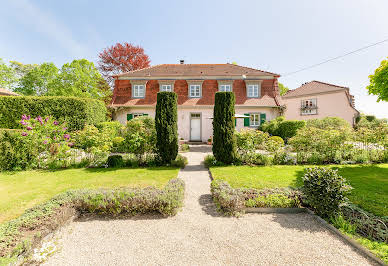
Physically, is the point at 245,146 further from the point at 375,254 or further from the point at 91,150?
the point at 91,150

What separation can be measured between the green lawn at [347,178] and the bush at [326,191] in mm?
996

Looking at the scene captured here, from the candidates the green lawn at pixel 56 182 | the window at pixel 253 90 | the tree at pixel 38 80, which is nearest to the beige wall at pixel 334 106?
the window at pixel 253 90

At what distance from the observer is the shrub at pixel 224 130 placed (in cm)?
761

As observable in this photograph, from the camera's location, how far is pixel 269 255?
2531 mm

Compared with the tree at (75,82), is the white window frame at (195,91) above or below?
below

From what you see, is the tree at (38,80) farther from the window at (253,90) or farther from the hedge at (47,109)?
the window at (253,90)

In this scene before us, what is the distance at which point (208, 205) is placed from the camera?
4156 mm

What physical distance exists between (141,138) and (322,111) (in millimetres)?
24000

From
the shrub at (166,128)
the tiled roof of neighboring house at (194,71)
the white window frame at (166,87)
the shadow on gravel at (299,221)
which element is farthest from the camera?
the tiled roof of neighboring house at (194,71)

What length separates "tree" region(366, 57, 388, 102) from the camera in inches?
245

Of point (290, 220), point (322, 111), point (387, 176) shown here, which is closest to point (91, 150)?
point (290, 220)

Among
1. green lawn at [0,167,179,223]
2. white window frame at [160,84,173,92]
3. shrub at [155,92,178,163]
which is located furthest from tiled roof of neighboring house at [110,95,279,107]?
green lawn at [0,167,179,223]

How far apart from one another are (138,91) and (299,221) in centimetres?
1562

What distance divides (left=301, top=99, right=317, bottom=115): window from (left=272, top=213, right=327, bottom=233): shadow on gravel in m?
22.9
